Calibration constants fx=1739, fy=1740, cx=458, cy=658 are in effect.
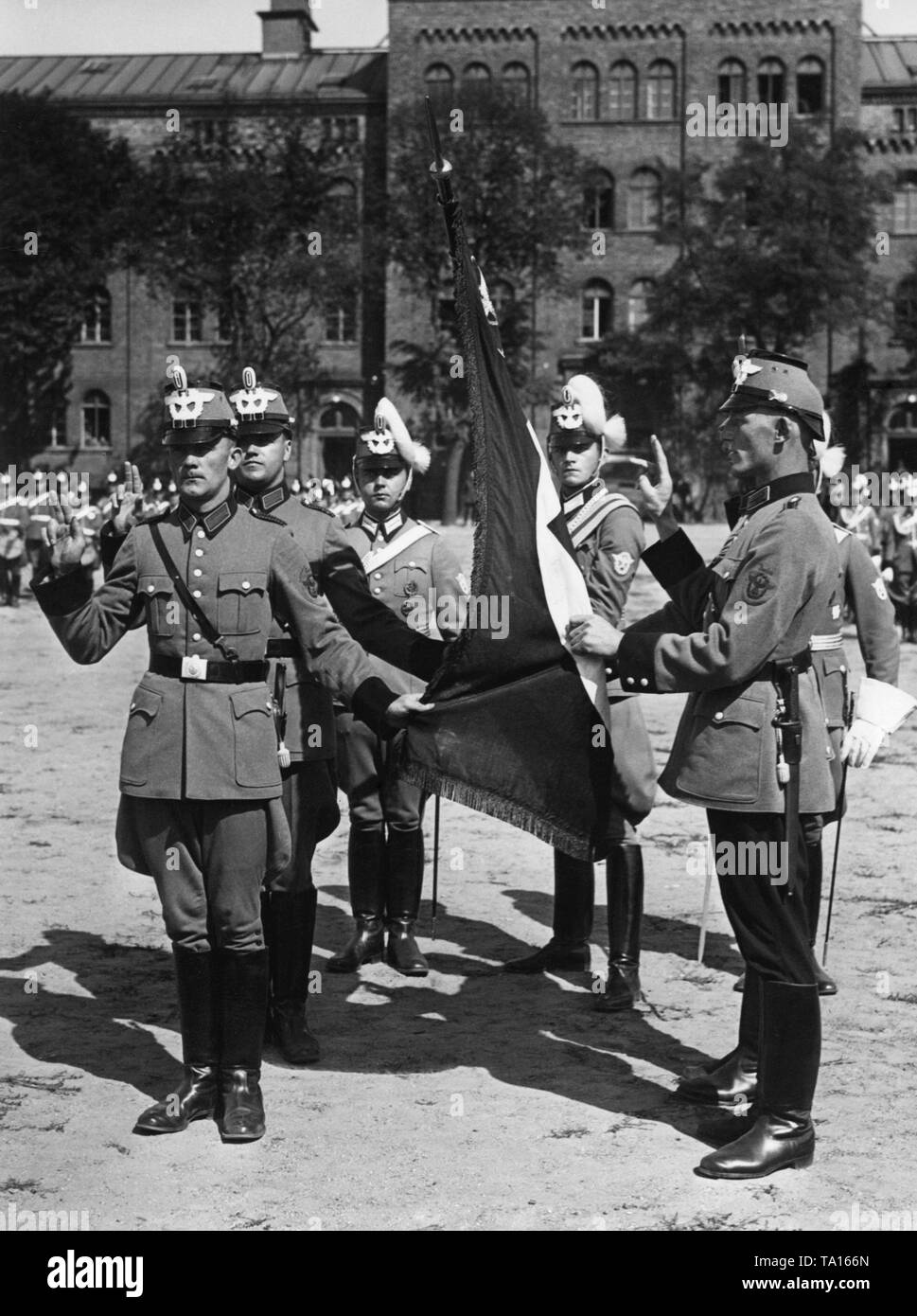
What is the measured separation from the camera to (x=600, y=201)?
57.1 metres

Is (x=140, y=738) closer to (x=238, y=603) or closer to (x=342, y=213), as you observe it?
(x=238, y=603)

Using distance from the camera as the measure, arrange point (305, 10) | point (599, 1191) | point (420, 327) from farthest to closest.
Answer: point (305, 10) → point (420, 327) → point (599, 1191)

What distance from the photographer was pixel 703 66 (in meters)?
56.5

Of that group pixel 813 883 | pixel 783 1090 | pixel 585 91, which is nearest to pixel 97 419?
pixel 585 91

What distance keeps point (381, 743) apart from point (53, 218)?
49.0 metres

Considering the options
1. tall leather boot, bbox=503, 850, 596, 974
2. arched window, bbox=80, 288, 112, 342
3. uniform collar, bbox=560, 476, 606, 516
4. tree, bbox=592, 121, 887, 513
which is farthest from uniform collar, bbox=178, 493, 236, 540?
arched window, bbox=80, 288, 112, 342

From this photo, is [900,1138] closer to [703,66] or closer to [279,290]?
[279,290]

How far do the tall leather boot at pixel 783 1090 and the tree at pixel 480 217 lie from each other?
45923mm

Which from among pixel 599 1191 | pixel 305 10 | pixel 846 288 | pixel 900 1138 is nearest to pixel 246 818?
pixel 599 1191

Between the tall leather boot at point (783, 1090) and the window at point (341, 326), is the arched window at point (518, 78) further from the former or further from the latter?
the tall leather boot at point (783, 1090)

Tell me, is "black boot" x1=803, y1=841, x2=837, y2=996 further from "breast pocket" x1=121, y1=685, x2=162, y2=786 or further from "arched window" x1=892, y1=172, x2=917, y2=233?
"arched window" x1=892, y1=172, x2=917, y2=233

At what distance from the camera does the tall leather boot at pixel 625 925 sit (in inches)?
260

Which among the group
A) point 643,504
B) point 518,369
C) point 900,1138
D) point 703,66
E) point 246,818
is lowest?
point 900,1138

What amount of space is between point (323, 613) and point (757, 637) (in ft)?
4.58
